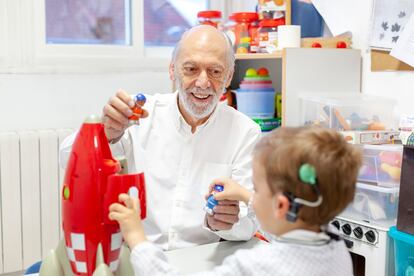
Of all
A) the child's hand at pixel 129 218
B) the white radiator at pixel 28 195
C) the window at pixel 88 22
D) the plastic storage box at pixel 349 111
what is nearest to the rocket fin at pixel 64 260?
the child's hand at pixel 129 218

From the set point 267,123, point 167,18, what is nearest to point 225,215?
point 267,123

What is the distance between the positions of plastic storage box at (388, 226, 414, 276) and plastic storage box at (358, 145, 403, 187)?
0.57ft

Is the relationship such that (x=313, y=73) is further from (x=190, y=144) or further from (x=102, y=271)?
(x=102, y=271)

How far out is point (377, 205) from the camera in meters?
1.77

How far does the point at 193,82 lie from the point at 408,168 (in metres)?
0.69

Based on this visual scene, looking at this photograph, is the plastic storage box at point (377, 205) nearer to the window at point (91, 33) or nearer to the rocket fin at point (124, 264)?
the rocket fin at point (124, 264)

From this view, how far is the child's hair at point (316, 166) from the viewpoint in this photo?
849 mm

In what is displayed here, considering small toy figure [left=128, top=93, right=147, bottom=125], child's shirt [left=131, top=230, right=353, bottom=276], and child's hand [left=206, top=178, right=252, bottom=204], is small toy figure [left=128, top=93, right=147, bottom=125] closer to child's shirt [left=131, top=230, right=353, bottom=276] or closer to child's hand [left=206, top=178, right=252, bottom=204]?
child's hand [left=206, top=178, right=252, bottom=204]

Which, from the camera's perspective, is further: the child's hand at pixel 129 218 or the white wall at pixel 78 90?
the white wall at pixel 78 90

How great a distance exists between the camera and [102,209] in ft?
3.16

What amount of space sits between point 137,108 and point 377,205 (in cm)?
100

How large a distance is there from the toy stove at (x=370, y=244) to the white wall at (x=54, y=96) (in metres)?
1.32

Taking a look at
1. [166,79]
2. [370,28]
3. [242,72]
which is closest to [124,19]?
[166,79]

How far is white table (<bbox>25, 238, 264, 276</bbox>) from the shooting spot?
123 centimetres
